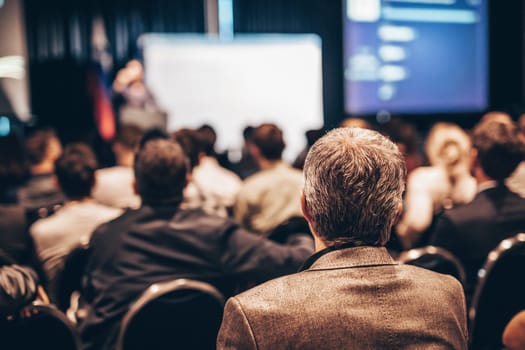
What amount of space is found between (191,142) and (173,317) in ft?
6.76

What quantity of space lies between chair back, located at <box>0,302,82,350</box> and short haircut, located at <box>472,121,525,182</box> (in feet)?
6.20

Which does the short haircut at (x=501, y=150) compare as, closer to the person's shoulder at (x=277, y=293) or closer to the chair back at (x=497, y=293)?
the chair back at (x=497, y=293)

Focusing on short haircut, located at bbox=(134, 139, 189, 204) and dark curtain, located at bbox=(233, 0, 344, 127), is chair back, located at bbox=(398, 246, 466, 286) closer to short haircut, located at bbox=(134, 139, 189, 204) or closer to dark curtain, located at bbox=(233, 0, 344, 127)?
short haircut, located at bbox=(134, 139, 189, 204)

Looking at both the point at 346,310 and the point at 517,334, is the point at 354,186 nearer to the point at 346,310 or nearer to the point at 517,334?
the point at 346,310

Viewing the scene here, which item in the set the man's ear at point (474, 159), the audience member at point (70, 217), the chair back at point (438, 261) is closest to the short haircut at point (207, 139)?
the audience member at point (70, 217)

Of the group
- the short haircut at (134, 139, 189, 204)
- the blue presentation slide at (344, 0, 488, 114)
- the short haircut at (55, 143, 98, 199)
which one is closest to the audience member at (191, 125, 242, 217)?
the short haircut at (55, 143, 98, 199)

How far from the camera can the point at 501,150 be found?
2.85 m

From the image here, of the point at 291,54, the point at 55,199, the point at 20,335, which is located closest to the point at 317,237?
the point at 20,335

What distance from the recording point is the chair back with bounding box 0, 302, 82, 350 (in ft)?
6.05

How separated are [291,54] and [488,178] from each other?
6080mm

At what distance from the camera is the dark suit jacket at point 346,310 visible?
45.6 inches

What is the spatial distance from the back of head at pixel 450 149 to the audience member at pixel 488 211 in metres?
1.30

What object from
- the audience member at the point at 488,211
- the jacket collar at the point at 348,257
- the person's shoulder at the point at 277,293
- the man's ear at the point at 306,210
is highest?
the man's ear at the point at 306,210

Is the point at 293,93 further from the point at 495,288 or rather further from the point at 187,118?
the point at 495,288
